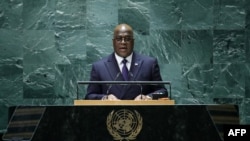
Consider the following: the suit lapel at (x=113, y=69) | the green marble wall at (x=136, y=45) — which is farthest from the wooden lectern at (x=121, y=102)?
the green marble wall at (x=136, y=45)

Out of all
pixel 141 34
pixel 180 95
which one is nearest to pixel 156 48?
pixel 141 34

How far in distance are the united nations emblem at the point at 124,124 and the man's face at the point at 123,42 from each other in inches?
79.3

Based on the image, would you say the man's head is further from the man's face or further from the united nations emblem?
the united nations emblem

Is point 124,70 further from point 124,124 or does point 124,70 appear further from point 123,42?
point 124,124

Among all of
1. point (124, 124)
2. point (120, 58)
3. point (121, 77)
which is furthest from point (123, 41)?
point (124, 124)

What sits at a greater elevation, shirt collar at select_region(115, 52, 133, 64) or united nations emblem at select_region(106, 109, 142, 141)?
shirt collar at select_region(115, 52, 133, 64)

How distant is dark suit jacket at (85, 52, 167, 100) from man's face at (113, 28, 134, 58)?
3.8 inches

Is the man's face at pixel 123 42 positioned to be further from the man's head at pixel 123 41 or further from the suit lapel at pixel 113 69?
the suit lapel at pixel 113 69

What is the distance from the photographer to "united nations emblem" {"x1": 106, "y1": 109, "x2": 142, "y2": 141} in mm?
3766

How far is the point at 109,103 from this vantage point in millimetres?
4074

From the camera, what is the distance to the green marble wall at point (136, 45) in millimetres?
7957

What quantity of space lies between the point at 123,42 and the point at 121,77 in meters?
0.47

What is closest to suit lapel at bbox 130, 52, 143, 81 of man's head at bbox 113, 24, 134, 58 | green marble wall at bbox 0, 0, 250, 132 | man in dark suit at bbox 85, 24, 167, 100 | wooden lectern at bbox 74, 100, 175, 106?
man in dark suit at bbox 85, 24, 167, 100

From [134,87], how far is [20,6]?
3393 millimetres
